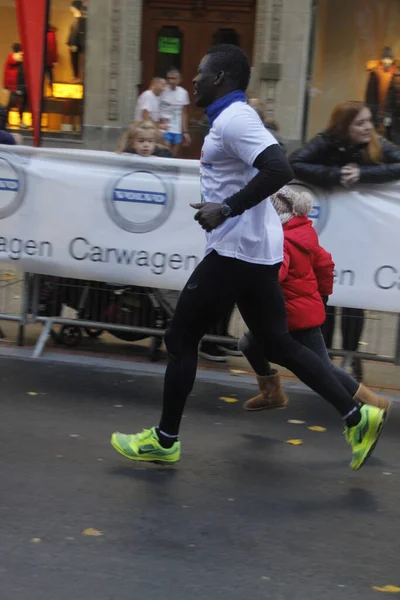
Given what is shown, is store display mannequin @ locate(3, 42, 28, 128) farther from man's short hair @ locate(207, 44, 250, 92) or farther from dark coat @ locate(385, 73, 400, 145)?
man's short hair @ locate(207, 44, 250, 92)

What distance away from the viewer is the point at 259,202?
15.0 feet

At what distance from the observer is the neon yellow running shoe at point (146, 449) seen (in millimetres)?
5008

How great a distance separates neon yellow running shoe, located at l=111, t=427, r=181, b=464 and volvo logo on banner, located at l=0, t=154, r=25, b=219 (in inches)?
108

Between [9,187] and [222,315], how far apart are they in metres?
2.87

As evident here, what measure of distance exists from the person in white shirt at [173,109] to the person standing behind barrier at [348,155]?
28.8 feet

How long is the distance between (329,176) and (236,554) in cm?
352

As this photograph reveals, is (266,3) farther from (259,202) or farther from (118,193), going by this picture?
(259,202)

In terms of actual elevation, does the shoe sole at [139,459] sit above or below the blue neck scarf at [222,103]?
below

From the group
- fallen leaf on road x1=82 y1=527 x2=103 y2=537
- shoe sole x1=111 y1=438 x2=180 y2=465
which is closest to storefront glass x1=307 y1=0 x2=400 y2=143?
shoe sole x1=111 y1=438 x2=180 y2=465

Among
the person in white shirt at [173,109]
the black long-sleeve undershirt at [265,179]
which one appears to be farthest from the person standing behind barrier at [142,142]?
the person in white shirt at [173,109]

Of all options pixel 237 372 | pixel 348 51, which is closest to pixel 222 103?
pixel 237 372

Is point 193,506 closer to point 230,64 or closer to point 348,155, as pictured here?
point 230,64

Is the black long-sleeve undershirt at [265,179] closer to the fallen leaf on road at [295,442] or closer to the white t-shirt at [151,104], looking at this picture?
the fallen leaf on road at [295,442]

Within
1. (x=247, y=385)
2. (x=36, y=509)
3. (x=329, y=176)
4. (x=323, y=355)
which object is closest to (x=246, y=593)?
(x=36, y=509)
